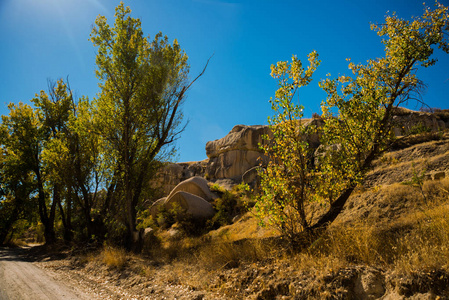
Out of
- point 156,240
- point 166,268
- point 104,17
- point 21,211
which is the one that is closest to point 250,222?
point 156,240

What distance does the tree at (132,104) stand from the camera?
12.2 metres

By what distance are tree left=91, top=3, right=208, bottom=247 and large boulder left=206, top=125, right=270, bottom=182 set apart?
18971 millimetres

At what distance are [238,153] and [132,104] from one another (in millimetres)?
20898

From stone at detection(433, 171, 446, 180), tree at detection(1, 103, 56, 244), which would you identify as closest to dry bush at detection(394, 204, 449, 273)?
stone at detection(433, 171, 446, 180)

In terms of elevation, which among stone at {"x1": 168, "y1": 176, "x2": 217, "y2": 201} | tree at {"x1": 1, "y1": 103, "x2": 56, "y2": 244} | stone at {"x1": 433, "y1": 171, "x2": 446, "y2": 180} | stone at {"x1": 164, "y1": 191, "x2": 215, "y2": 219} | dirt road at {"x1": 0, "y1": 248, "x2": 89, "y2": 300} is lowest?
dirt road at {"x1": 0, "y1": 248, "x2": 89, "y2": 300}

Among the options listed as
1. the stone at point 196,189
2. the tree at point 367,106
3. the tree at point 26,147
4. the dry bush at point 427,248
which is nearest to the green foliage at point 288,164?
the tree at point 367,106

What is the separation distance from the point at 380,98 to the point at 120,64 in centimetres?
1127

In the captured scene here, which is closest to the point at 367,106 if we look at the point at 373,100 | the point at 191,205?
the point at 373,100

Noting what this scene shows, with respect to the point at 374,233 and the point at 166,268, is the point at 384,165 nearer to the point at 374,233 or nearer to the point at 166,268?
the point at 374,233

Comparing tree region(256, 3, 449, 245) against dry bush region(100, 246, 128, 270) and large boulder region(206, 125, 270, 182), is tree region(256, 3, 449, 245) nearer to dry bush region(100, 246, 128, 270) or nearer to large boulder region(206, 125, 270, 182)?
dry bush region(100, 246, 128, 270)

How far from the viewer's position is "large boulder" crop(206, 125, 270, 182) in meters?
31.9

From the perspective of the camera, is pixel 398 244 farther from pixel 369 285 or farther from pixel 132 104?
pixel 132 104

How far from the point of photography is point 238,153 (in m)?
32.4

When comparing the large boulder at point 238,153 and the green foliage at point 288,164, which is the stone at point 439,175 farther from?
the large boulder at point 238,153
